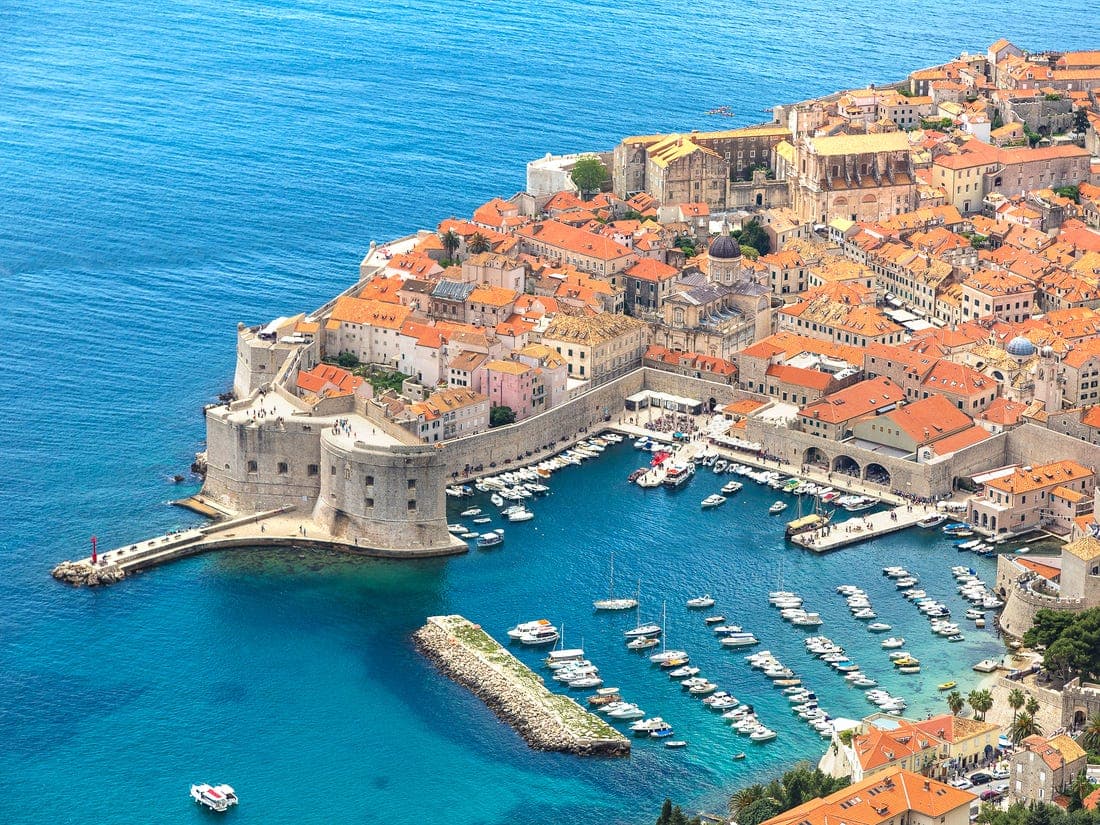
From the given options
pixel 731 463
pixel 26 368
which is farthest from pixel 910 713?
pixel 26 368

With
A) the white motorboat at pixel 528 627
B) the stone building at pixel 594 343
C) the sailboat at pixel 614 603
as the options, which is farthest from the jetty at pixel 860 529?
the stone building at pixel 594 343

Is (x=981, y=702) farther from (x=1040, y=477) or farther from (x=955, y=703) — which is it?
(x=1040, y=477)

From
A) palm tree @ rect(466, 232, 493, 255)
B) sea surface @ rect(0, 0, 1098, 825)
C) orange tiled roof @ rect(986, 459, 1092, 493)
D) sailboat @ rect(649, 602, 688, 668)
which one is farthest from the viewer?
palm tree @ rect(466, 232, 493, 255)

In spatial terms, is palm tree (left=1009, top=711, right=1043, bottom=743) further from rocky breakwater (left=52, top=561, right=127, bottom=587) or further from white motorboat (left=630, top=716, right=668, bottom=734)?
rocky breakwater (left=52, top=561, right=127, bottom=587)

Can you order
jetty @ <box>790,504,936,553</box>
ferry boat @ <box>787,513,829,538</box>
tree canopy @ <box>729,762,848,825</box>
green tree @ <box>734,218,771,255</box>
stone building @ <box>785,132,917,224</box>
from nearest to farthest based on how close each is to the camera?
Result: tree canopy @ <box>729,762,848,825</box>
jetty @ <box>790,504,936,553</box>
ferry boat @ <box>787,513,829,538</box>
green tree @ <box>734,218,771,255</box>
stone building @ <box>785,132,917,224</box>

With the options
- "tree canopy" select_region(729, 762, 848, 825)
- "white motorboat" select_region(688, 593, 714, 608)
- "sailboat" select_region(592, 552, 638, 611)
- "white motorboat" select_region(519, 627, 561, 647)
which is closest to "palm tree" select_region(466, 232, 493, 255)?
"sailboat" select_region(592, 552, 638, 611)

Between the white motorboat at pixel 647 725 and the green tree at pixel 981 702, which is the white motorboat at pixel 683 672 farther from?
the green tree at pixel 981 702
